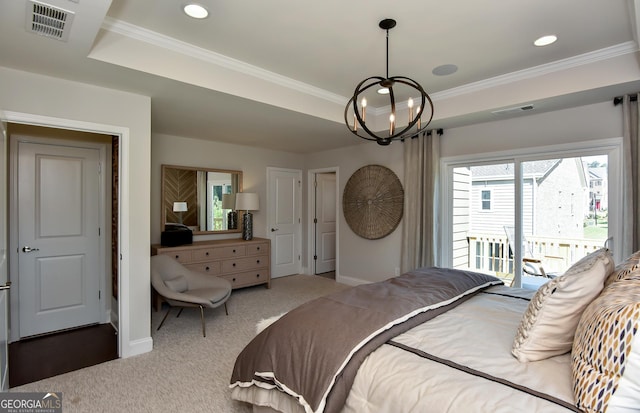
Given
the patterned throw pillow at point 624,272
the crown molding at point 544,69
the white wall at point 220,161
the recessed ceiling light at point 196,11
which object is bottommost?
the patterned throw pillow at point 624,272

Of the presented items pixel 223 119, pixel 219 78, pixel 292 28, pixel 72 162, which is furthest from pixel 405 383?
pixel 72 162

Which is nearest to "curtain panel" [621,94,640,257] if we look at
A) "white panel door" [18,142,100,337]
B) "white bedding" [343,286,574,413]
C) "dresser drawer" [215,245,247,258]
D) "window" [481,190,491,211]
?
"window" [481,190,491,211]

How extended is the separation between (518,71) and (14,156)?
4907mm

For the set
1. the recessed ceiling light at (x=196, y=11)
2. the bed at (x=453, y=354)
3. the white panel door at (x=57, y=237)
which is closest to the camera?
the bed at (x=453, y=354)

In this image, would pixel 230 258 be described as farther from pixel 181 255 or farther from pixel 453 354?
pixel 453 354

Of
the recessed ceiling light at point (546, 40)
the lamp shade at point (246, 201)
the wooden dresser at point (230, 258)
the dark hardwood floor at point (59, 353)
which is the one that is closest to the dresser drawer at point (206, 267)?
the wooden dresser at point (230, 258)

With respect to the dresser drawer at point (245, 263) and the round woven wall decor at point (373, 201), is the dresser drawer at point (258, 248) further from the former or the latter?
the round woven wall decor at point (373, 201)

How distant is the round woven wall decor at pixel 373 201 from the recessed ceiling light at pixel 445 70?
174 cm

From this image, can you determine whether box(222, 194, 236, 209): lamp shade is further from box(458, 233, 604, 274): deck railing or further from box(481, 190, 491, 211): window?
box(481, 190, 491, 211): window

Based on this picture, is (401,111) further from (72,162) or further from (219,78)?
(72,162)

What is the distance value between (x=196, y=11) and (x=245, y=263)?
11.6 ft

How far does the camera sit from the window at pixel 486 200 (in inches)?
153

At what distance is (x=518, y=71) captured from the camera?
3051mm

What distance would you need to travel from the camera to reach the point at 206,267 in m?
4.46
